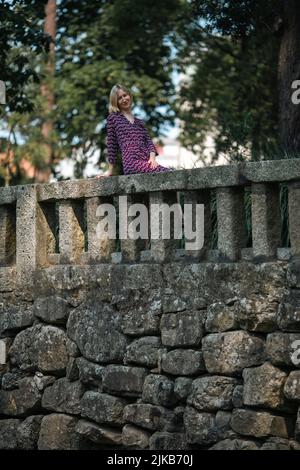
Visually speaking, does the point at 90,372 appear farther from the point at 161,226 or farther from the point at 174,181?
the point at 174,181

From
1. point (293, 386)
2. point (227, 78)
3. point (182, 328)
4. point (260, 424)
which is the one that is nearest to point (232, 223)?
point (182, 328)

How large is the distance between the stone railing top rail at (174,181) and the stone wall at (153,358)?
0.54 metres

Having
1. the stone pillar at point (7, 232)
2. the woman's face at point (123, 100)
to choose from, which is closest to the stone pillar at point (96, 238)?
the woman's face at point (123, 100)

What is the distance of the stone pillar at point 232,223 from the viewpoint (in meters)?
8.17

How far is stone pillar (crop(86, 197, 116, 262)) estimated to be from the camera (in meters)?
9.20

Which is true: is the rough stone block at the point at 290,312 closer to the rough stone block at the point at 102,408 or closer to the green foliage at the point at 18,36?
the rough stone block at the point at 102,408

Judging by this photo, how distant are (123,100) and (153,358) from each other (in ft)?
7.31

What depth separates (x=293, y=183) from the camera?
7.69 meters

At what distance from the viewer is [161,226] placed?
870 centimetres

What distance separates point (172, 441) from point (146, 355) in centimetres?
65

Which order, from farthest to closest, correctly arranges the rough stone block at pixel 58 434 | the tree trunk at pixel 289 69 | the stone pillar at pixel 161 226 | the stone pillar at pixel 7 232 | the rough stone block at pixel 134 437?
the tree trunk at pixel 289 69, the stone pillar at pixel 7 232, the rough stone block at pixel 58 434, the stone pillar at pixel 161 226, the rough stone block at pixel 134 437

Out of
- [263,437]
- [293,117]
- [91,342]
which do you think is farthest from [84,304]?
[293,117]
